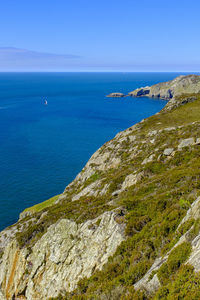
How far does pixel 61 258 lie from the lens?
19.3m

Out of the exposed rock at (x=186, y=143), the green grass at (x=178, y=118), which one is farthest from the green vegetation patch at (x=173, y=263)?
the green grass at (x=178, y=118)

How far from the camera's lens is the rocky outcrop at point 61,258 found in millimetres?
16656

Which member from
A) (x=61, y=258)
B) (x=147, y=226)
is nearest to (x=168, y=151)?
(x=147, y=226)

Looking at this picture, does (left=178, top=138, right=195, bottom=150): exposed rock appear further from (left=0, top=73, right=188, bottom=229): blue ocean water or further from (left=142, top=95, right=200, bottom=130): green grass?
(left=0, top=73, right=188, bottom=229): blue ocean water

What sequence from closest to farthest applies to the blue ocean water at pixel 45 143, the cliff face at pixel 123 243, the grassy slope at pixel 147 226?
1. the cliff face at pixel 123 243
2. the grassy slope at pixel 147 226
3. the blue ocean water at pixel 45 143

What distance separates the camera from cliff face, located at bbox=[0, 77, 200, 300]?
10.7 metres

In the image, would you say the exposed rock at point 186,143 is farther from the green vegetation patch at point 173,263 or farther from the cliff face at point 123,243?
the green vegetation patch at point 173,263

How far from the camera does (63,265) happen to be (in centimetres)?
1888

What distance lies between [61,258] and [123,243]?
22.5ft

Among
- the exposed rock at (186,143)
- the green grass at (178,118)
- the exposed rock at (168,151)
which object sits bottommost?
the exposed rock at (168,151)

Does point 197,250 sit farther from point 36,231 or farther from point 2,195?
point 2,195

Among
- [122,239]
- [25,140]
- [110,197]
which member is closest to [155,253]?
[122,239]

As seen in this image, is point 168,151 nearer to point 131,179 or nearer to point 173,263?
point 131,179

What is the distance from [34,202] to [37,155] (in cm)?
3050
